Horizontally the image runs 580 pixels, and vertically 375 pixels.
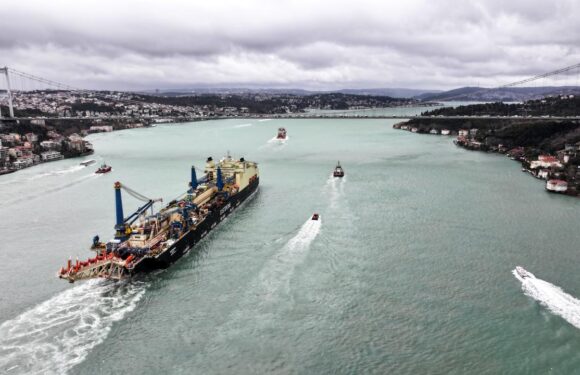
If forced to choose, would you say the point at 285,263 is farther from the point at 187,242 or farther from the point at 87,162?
the point at 87,162

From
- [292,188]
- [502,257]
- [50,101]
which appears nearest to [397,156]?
[292,188]

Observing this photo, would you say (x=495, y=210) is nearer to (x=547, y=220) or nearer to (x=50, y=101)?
(x=547, y=220)

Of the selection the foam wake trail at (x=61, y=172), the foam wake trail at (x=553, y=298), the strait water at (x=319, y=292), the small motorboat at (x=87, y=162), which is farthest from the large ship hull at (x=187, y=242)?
the small motorboat at (x=87, y=162)

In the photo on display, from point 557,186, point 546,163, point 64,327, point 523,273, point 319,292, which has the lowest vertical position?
point 64,327

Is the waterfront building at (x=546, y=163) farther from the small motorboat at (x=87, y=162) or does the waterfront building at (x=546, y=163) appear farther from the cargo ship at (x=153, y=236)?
the small motorboat at (x=87, y=162)

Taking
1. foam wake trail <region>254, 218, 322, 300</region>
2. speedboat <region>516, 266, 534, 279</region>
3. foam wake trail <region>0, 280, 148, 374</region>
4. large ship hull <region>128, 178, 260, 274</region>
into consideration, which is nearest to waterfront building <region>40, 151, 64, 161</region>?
large ship hull <region>128, 178, 260, 274</region>

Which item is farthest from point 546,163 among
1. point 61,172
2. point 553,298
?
point 61,172
